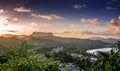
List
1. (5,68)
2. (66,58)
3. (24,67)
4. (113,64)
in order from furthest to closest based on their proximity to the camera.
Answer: (66,58), (113,64), (5,68), (24,67)

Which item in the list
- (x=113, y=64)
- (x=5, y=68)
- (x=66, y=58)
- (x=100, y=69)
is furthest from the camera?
(x=66, y=58)

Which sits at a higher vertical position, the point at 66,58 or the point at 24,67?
the point at 24,67

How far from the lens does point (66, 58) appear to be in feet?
468

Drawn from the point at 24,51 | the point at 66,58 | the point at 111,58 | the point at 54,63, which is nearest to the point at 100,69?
the point at 111,58

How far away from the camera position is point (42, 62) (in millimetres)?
16422

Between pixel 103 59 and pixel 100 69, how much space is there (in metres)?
3.06

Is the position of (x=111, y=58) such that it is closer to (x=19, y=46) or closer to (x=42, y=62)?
(x=19, y=46)

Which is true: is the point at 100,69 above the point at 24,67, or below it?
below

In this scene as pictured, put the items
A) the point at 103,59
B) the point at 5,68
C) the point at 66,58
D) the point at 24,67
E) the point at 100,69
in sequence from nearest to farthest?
the point at 24,67, the point at 5,68, the point at 100,69, the point at 103,59, the point at 66,58

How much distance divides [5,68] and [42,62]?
→ 9.81 feet

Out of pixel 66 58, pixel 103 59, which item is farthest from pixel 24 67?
pixel 66 58

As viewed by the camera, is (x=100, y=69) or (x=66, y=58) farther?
(x=66, y=58)

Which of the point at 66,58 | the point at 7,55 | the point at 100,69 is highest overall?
the point at 7,55

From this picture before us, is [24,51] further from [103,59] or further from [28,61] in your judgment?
[103,59]
